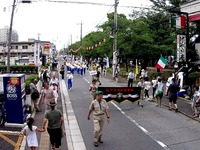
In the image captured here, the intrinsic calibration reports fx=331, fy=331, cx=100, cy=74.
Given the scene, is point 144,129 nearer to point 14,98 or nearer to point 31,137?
point 14,98

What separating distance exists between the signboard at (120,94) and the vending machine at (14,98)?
17.7 feet

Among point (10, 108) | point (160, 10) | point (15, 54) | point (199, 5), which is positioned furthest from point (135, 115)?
point (15, 54)

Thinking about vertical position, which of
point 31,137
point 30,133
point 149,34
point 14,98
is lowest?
point 31,137

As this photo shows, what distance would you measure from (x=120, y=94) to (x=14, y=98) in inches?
263

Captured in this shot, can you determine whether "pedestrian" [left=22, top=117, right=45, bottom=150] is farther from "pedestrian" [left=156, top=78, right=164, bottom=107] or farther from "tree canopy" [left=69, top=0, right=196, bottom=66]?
"tree canopy" [left=69, top=0, right=196, bottom=66]

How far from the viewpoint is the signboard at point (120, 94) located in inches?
711

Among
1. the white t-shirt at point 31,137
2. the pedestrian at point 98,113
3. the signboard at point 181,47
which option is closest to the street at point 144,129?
the pedestrian at point 98,113

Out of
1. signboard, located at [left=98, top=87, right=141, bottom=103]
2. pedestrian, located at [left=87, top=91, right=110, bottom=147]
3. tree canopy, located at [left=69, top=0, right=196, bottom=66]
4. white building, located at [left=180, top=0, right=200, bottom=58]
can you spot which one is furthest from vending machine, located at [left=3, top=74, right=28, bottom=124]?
tree canopy, located at [left=69, top=0, right=196, bottom=66]

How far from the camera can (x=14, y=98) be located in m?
13.7

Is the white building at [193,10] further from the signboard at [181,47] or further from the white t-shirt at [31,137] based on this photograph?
the white t-shirt at [31,137]

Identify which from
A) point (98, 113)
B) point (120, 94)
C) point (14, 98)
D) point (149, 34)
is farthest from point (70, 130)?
point (149, 34)

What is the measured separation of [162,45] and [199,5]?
14990mm

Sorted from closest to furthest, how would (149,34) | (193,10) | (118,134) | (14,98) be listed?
(118,134), (14,98), (193,10), (149,34)

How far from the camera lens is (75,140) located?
11.7 metres
